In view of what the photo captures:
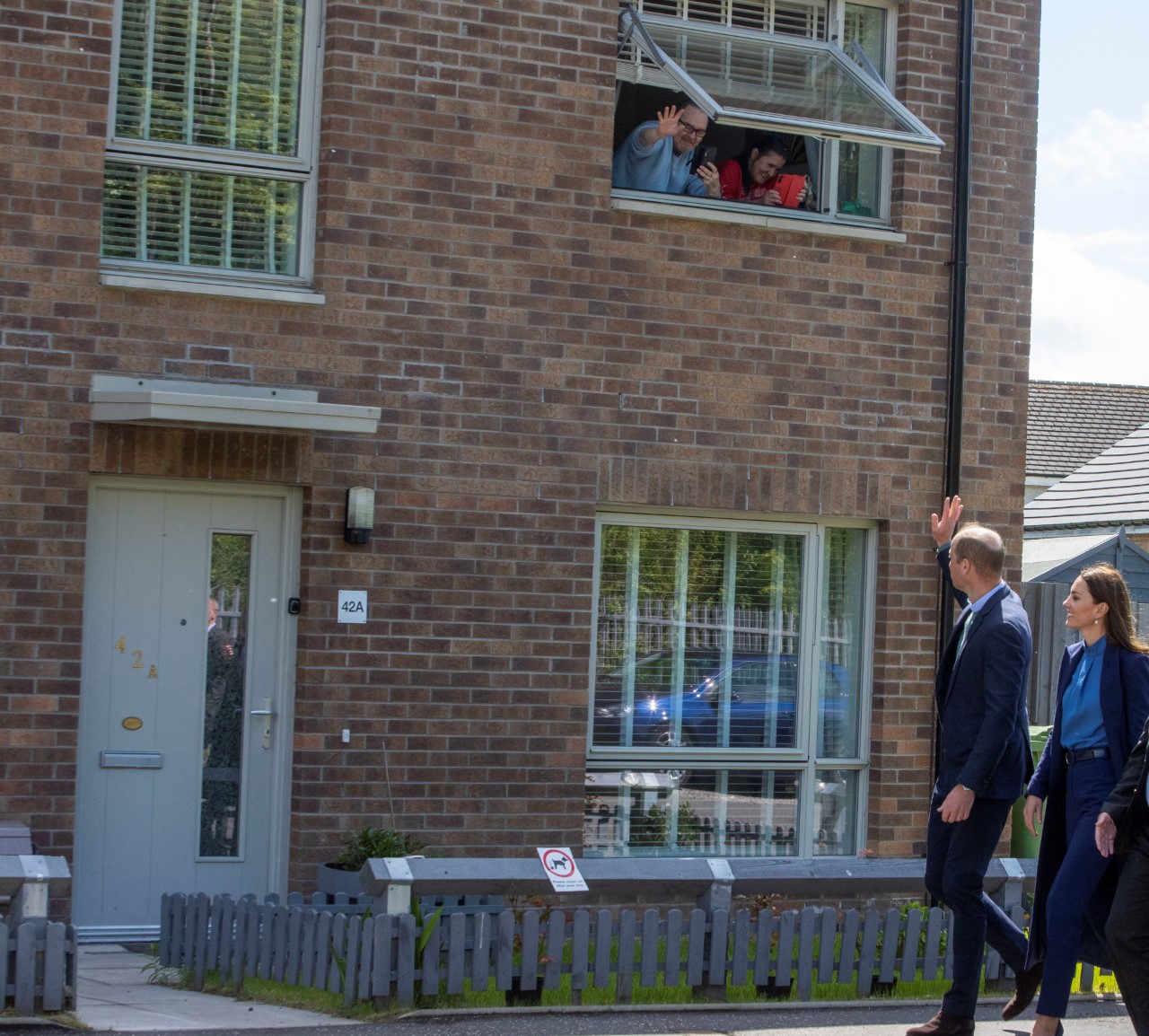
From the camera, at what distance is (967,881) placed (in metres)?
6.35

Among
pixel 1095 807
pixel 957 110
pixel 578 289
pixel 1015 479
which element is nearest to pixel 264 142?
pixel 578 289

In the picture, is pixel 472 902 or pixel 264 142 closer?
pixel 472 902

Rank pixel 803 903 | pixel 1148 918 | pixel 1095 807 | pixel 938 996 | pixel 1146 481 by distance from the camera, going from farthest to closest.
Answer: pixel 1146 481, pixel 803 903, pixel 938 996, pixel 1095 807, pixel 1148 918

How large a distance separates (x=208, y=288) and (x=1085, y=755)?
4.71 m

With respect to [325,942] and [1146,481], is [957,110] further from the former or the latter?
[1146,481]

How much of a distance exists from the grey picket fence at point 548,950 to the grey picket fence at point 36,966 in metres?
0.98

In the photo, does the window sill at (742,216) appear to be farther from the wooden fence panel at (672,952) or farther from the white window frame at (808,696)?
the wooden fence panel at (672,952)

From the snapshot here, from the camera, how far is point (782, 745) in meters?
9.83

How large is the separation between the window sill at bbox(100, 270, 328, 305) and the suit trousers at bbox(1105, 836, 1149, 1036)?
4.85 m

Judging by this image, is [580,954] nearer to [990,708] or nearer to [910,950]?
[910,950]

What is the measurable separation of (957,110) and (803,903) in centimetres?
461

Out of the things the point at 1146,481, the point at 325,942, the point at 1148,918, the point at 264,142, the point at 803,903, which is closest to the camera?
the point at 1148,918

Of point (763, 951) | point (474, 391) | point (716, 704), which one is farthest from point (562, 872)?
point (474, 391)

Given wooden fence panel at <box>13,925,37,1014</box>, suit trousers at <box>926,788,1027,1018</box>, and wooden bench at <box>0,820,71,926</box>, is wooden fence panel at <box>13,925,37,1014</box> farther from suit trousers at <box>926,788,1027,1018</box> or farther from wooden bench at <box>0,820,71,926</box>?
suit trousers at <box>926,788,1027,1018</box>
